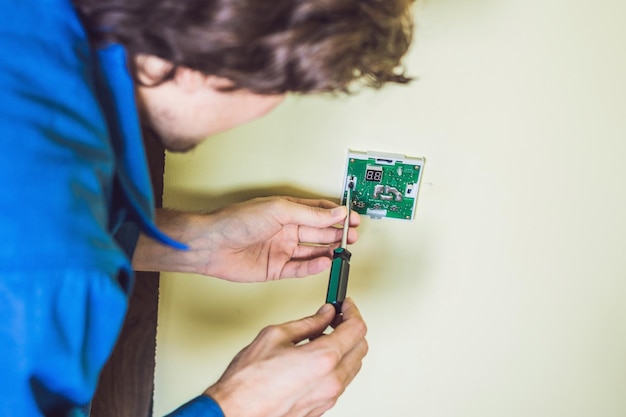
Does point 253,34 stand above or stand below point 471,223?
above

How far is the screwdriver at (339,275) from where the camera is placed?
29.3 inches

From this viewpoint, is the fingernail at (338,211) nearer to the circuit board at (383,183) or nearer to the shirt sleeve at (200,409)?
the circuit board at (383,183)

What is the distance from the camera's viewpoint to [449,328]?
2.98 feet

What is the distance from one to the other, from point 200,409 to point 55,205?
30cm

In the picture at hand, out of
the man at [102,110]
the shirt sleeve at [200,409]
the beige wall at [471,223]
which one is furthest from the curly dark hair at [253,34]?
the shirt sleeve at [200,409]

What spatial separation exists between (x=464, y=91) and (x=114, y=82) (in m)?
0.42

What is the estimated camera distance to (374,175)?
788 millimetres

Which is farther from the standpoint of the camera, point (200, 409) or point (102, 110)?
point (200, 409)

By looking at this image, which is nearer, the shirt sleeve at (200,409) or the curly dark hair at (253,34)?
the curly dark hair at (253,34)

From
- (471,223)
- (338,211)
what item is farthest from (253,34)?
(471,223)

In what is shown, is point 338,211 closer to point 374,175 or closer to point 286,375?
point 374,175

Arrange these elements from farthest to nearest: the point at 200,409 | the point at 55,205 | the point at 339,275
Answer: the point at 339,275
the point at 200,409
the point at 55,205

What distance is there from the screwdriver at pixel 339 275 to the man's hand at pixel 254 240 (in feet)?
0.09

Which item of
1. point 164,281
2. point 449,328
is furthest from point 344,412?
point 164,281
